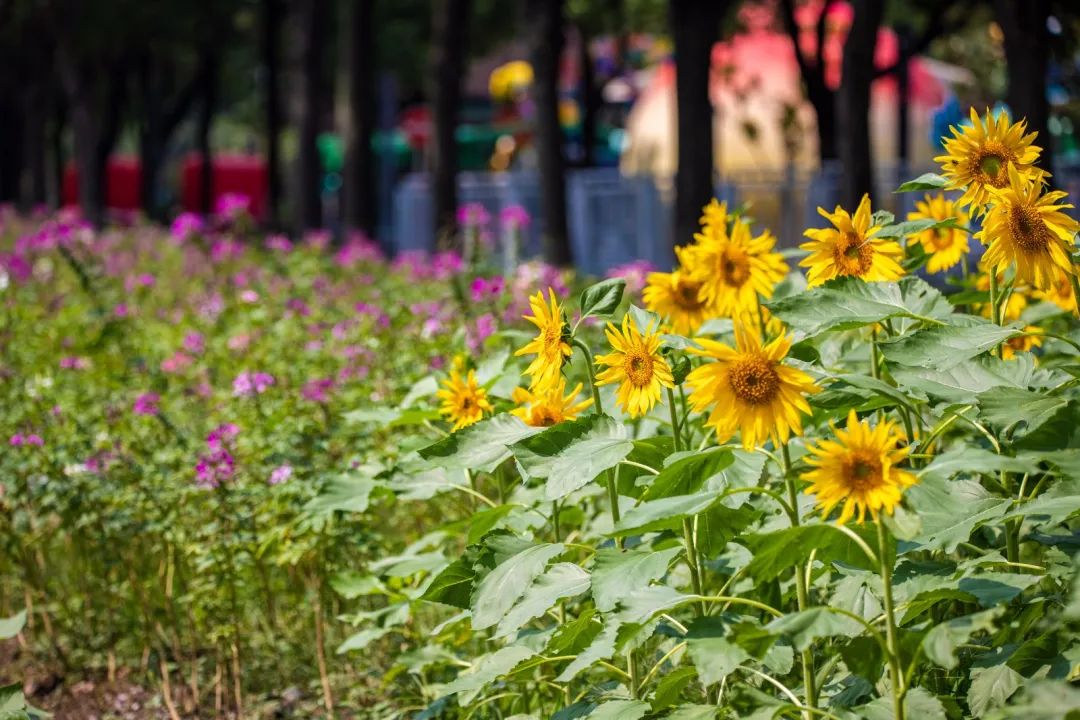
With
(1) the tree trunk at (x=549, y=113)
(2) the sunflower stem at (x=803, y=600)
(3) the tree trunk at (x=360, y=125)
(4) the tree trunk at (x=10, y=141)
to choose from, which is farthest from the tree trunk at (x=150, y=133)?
(2) the sunflower stem at (x=803, y=600)

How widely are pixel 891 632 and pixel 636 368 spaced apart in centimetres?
71

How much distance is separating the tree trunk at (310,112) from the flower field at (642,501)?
15.1 m

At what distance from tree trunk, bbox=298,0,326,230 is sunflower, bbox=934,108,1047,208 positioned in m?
18.7

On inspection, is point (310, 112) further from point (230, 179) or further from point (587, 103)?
point (230, 179)

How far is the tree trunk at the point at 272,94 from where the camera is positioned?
1164 inches

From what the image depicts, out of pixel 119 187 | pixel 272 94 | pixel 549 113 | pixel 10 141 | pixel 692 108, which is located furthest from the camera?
pixel 119 187

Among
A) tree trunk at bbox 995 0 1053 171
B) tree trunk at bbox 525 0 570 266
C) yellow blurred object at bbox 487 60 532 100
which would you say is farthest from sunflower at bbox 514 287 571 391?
yellow blurred object at bbox 487 60 532 100

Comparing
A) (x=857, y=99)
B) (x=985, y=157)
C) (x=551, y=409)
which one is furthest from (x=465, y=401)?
(x=857, y=99)

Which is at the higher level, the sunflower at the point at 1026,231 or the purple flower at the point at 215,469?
the sunflower at the point at 1026,231

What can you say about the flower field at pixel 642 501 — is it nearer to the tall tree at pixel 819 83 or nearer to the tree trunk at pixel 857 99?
the tree trunk at pixel 857 99

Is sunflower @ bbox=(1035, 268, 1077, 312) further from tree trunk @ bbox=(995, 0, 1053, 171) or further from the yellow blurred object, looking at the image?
the yellow blurred object

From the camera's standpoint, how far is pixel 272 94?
97.6 ft

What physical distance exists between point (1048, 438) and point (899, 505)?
432 mm

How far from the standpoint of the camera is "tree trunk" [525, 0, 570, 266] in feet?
53.2
